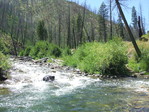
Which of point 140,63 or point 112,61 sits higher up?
point 112,61

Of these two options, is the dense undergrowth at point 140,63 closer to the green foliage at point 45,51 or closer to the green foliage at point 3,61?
the green foliage at point 3,61

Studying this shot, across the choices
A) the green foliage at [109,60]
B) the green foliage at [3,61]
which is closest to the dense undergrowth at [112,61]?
the green foliage at [109,60]

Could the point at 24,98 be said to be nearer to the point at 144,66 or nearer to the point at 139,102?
the point at 139,102

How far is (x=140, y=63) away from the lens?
1780 centimetres

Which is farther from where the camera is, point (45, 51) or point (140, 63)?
point (45, 51)

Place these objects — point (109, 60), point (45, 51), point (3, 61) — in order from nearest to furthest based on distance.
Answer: point (3, 61), point (109, 60), point (45, 51)

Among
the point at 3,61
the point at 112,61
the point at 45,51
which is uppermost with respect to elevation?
the point at 45,51

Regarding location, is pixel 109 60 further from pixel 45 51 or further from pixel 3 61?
pixel 45 51

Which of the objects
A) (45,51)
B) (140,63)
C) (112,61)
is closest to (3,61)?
(112,61)

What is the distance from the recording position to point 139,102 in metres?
7.48

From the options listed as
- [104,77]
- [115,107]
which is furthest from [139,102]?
[104,77]

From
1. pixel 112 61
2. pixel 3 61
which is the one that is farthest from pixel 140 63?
pixel 3 61

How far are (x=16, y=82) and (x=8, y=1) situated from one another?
141311 millimetres

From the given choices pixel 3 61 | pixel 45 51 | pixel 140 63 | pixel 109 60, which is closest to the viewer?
pixel 3 61
